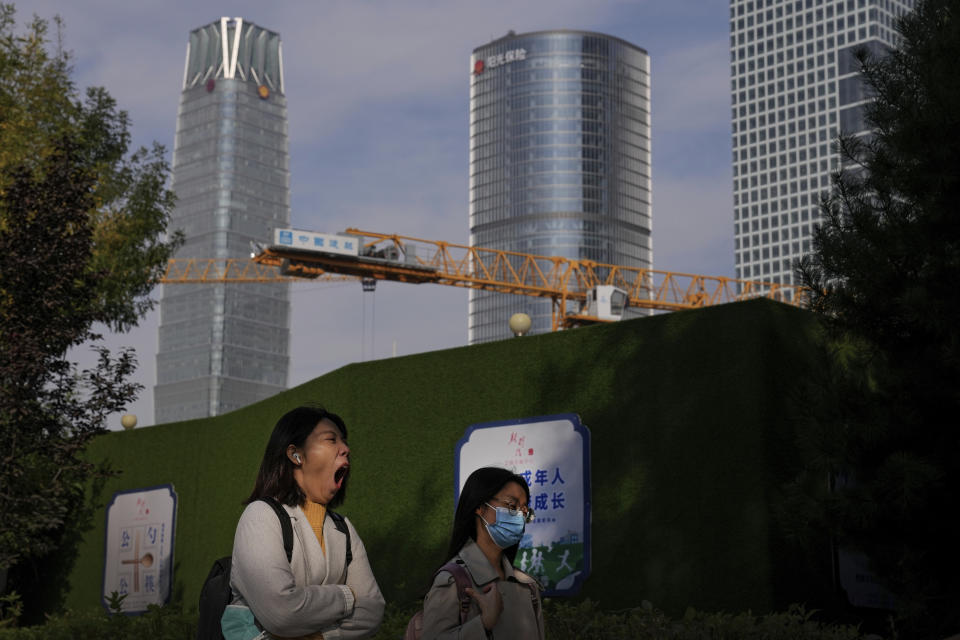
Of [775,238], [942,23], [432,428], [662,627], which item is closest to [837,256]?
[942,23]

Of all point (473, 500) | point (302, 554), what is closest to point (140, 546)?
point (473, 500)

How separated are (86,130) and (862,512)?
1389 centimetres

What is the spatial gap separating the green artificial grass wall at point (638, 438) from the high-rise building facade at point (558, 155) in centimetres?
15139

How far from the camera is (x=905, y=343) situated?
8.37 m

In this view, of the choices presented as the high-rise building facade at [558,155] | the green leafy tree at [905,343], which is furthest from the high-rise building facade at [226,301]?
the green leafy tree at [905,343]

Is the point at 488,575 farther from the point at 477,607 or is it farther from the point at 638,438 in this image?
the point at 638,438

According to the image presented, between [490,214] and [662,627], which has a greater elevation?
[490,214]

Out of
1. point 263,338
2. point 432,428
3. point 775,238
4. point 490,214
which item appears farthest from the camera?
point 263,338

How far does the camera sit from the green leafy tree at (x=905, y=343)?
7.92 meters

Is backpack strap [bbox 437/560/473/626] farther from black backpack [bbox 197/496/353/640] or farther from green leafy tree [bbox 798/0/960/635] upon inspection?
green leafy tree [bbox 798/0/960/635]

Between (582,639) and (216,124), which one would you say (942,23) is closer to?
(582,639)

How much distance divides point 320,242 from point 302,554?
5451 cm

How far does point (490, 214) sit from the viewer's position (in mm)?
173375

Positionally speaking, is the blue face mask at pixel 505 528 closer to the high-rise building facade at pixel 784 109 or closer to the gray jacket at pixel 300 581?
the gray jacket at pixel 300 581
